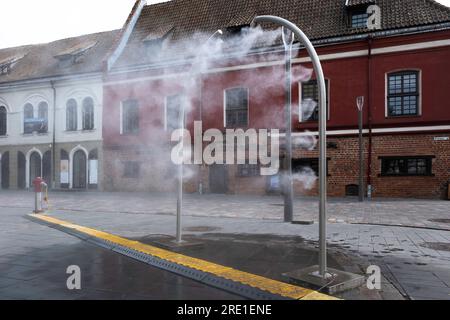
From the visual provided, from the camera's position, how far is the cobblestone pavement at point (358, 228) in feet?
15.0

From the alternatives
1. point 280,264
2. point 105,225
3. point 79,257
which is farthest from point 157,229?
point 280,264

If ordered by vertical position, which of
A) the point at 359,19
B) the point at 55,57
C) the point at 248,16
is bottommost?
the point at 359,19

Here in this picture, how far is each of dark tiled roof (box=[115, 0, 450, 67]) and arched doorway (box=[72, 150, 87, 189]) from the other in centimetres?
563

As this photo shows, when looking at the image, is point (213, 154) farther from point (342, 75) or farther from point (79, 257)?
point (79, 257)

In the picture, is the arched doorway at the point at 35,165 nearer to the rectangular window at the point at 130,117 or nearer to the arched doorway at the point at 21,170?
the arched doorway at the point at 21,170

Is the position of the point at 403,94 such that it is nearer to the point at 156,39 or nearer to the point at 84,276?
the point at 156,39

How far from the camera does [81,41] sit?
81.3 ft

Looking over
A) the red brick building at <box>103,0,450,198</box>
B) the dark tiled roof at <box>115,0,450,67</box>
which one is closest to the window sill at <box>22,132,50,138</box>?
the red brick building at <box>103,0,450,198</box>

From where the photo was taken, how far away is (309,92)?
15812 mm

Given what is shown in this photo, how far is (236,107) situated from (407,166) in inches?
293

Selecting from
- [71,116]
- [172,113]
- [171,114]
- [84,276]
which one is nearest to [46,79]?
[71,116]

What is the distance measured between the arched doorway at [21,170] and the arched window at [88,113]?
5.02 meters

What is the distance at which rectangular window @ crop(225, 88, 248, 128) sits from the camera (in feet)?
56.3

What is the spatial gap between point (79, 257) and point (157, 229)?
261 centimetres
